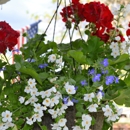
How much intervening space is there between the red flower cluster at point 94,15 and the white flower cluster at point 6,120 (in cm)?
40

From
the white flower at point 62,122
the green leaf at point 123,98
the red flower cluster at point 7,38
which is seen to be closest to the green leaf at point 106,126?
the green leaf at point 123,98

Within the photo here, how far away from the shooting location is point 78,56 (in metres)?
0.96

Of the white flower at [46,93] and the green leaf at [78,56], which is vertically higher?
the green leaf at [78,56]

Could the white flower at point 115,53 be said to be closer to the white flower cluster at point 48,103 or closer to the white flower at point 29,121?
the white flower cluster at point 48,103

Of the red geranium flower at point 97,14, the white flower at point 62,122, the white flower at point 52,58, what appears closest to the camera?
the white flower at point 62,122

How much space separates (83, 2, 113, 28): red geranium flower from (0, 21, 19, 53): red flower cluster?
266mm

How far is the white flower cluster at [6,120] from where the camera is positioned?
38.3 inches

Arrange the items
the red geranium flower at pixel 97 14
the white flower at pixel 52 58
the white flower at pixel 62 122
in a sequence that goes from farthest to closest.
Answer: the red geranium flower at pixel 97 14
the white flower at pixel 52 58
the white flower at pixel 62 122

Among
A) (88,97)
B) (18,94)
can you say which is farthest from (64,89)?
(18,94)

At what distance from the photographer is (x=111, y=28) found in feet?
4.06

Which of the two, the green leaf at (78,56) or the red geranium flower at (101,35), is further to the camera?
the red geranium flower at (101,35)

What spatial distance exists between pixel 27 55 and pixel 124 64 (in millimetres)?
334

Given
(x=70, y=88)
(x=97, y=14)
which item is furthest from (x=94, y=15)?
(x=70, y=88)

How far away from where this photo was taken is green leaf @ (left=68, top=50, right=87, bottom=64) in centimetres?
94
